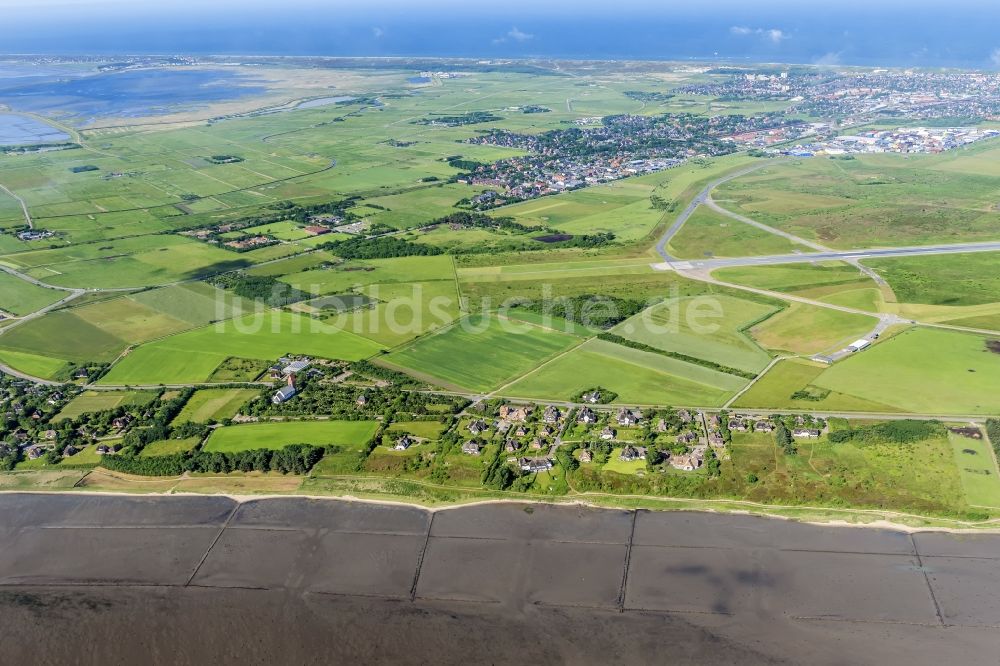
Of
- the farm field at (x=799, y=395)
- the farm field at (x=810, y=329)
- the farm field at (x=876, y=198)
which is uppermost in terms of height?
the farm field at (x=876, y=198)

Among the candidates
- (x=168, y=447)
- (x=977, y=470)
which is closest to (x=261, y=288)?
(x=168, y=447)

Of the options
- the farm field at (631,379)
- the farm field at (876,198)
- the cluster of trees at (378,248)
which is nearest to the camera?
the farm field at (631,379)

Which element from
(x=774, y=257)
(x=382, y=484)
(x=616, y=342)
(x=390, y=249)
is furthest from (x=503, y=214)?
(x=382, y=484)

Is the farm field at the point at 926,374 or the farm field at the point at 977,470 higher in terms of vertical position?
the farm field at the point at 926,374

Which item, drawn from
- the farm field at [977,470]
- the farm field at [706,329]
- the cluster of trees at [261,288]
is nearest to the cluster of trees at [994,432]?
the farm field at [977,470]

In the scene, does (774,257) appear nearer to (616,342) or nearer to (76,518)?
(616,342)

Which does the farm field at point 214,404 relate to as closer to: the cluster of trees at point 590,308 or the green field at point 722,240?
the cluster of trees at point 590,308
